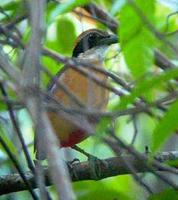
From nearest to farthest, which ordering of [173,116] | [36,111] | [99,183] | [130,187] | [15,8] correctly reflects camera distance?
[36,111] < [173,116] < [99,183] < [15,8] < [130,187]

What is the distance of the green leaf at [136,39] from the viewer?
2.29 metres

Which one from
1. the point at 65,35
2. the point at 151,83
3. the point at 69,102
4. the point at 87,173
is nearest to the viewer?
the point at 151,83

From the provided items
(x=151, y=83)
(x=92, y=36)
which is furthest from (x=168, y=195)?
(x=92, y=36)

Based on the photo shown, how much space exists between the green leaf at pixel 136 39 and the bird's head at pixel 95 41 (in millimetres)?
2159

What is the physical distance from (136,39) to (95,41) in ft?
8.29

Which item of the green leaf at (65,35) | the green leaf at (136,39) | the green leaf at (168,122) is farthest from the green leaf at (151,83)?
the green leaf at (65,35)

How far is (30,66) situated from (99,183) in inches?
63.4

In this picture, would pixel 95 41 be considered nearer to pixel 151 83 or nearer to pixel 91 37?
pixel 91 37

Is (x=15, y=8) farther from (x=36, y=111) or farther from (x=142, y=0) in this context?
(x=36, y=111)

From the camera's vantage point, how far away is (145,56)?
7.80 feet

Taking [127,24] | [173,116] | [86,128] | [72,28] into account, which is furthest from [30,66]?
[72,28]

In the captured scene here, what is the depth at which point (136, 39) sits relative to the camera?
7.77 feet

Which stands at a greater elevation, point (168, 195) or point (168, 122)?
point (168, 122)

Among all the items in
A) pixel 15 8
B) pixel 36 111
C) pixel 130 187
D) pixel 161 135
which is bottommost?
pixel 130 187
